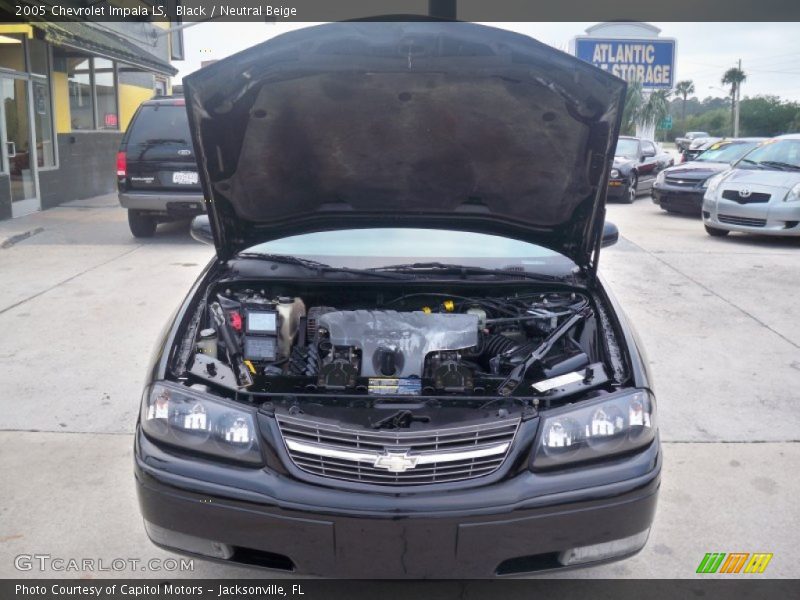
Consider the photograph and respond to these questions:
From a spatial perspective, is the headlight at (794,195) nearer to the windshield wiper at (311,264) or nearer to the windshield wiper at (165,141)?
the windshield wiper at (165,141)

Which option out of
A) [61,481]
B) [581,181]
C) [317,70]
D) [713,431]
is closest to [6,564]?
[61,481]

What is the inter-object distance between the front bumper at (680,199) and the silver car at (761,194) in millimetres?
2003

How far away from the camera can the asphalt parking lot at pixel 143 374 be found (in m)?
3.51

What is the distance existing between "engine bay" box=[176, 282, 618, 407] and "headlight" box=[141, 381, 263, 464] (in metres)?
0.12

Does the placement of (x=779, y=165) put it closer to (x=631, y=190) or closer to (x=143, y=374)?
(x=631, y=190)

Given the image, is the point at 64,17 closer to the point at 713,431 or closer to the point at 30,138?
the point at 30,138

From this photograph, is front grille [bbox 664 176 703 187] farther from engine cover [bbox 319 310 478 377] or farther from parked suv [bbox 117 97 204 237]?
engine cover [bbox 319 310 478 377]

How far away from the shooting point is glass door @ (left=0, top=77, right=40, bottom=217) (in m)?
12.9

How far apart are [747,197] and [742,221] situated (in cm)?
35

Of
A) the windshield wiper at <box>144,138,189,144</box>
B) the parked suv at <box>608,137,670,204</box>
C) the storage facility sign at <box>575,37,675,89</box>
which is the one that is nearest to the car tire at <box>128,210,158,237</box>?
the windshield wiper at <box>144,138,189,144</box>

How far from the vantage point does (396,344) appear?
3.43 metres

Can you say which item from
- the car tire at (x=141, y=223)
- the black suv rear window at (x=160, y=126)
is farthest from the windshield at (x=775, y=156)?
the car tire at (x=141, y=223)

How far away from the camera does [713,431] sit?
15.5 ft

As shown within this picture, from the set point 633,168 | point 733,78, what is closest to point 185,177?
point 633,168
